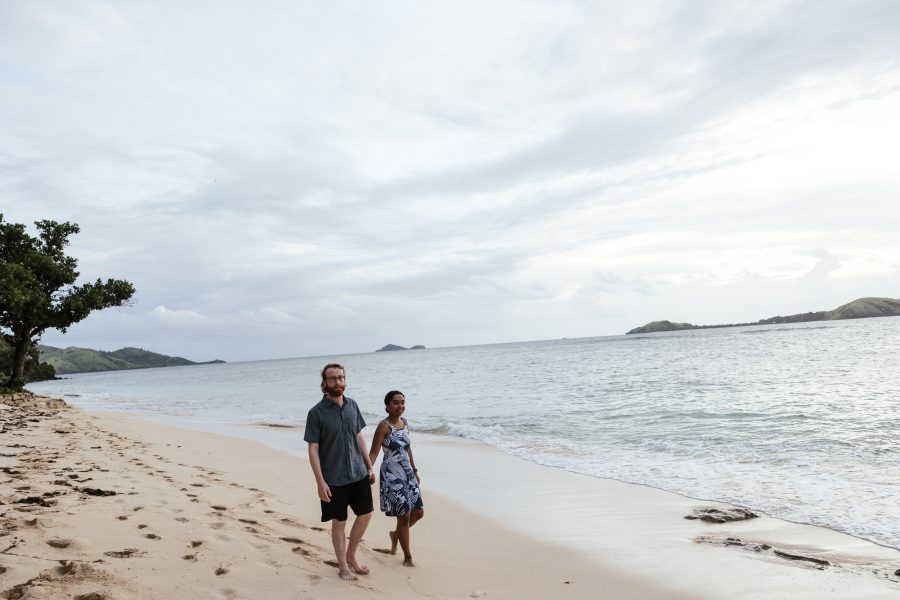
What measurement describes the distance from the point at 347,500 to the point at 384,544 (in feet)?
5.80

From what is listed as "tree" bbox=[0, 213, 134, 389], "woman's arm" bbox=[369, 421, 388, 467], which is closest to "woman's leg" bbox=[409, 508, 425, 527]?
"woman's arm" bbox=[369, 421, 388, 467]

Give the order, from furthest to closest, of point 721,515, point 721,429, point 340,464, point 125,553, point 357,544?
point 721,429
point 721,515
point 357,544
point 340,464
point 125,553

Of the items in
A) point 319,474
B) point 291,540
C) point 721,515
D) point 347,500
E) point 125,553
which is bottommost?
point 721,515

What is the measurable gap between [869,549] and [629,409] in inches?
587

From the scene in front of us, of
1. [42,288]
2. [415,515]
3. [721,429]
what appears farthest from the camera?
[42,288]

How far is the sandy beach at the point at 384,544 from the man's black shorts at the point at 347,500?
0.57 meters

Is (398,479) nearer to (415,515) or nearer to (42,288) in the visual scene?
(415,515)

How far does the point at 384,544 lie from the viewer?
661 cm

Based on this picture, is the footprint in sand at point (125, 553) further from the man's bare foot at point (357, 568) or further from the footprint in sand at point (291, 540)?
the man's bare foot at point (357, 568)

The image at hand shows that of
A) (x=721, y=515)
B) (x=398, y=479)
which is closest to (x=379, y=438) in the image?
(x=398, y=479)

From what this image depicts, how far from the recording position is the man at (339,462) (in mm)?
5137

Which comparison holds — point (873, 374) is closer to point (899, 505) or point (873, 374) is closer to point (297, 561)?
point (899, 505)

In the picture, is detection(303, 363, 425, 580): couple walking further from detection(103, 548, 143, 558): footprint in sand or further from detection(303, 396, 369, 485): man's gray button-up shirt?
detection(103, 548, 143, 558): footprint in sand

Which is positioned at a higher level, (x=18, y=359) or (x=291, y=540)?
(x=18, y=359)
